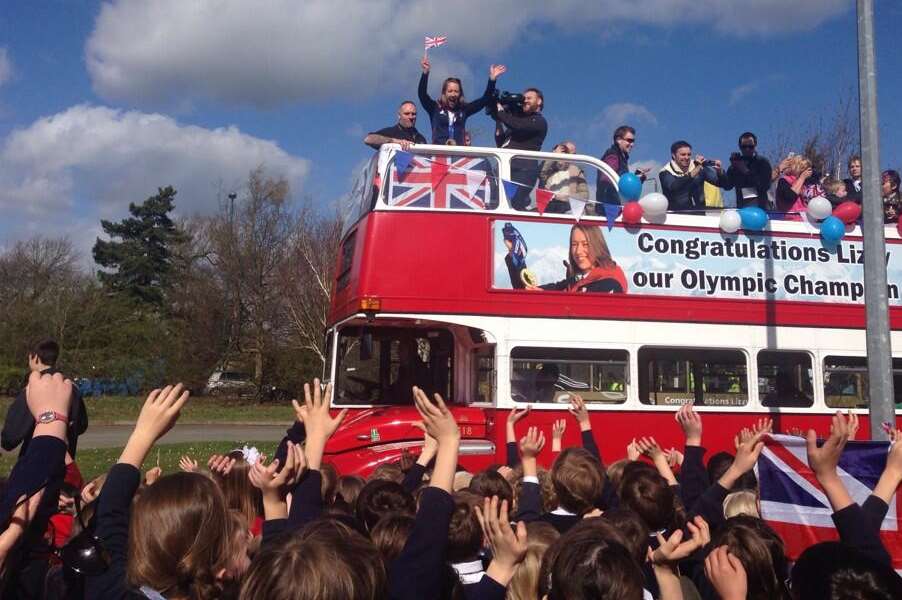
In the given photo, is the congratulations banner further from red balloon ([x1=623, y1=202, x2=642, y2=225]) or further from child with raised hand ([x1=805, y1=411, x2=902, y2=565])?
child with raised hand ([x1=805, y1=411, x2=902, y2=565])

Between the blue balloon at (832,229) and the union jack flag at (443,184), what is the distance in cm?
419

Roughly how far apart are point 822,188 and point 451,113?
513 cm

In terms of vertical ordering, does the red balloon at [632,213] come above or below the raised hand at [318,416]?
above

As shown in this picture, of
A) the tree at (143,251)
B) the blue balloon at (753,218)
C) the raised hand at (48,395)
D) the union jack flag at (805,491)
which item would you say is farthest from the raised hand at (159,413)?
the tree at (143,251)

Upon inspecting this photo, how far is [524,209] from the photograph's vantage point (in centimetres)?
950

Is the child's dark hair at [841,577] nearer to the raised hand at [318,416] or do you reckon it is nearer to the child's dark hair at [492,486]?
the raised hand at [318,416]

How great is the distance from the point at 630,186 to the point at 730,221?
1.30m

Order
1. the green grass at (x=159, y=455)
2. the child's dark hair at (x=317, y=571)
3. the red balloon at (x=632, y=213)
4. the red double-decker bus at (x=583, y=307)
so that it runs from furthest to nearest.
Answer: the green grass at (x=159, y=455) < the red balloon at (x=632, y=213) < the red double-decker bus at (x=583, y=307) < the child's dark hair at (x=317, y=571)

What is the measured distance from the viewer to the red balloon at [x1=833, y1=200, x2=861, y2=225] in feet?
33.1

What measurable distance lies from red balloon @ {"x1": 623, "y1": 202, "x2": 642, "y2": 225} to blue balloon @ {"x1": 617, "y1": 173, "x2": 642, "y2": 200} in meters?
0.12

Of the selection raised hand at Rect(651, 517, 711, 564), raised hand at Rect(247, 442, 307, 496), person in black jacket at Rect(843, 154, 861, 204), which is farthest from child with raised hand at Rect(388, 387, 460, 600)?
person in black jacket at Rect(843, 154, 861, 204)

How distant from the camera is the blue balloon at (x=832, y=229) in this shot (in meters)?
9.97

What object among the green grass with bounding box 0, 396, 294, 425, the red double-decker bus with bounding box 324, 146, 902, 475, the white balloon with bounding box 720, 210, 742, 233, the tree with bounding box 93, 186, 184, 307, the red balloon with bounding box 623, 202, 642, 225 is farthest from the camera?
the tree with bounding box 93, 186, 184, 307

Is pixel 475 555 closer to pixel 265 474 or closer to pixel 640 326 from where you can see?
pixel 265 474
